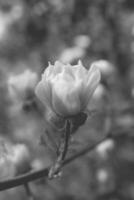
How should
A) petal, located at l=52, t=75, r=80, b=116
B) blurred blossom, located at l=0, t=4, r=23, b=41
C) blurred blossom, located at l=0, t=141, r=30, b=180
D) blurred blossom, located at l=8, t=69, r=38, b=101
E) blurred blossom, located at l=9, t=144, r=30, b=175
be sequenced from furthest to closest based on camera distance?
1. blurred blossom, located at l=0, t=4, r=23, b=41
2. blurred blossom, located at l=8, t=69, r=38, b=101
3. blurred blossom, located at l=9, t=144, r=30, b=175
4. blurred blossom, located at l=0, t=141, r=30, b=180
5. petal, located at l=52, t=75, r=80, b=116

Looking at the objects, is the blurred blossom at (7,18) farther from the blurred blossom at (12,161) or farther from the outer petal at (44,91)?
the outer petal at (44,91)

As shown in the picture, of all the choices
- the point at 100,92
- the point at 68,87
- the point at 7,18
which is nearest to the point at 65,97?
the point at 68,87

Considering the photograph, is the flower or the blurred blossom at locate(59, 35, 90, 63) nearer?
the flower

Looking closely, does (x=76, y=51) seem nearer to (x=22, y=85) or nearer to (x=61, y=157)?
(x=22, y=85)

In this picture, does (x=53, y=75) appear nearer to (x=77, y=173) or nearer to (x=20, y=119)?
(x=77, y=173)

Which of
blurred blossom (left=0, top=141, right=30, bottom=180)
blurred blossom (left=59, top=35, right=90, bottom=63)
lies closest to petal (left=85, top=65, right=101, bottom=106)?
blurred blossom (left=0, top=141, right=30, bottom=180)

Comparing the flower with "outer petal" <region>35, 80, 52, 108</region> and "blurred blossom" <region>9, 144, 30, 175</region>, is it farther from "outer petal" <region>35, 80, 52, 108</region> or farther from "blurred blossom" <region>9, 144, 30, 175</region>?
"blurred blossom" <region>9, 144, 30, 175</region>

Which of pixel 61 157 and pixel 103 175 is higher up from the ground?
pixel 61 157
